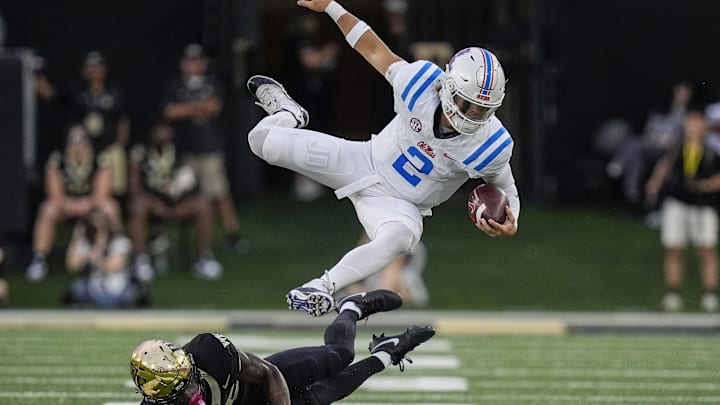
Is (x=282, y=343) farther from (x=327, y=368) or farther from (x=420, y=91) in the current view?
(x=420, y=91)

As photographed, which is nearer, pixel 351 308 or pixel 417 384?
pixel 351 308

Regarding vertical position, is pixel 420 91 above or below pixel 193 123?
below

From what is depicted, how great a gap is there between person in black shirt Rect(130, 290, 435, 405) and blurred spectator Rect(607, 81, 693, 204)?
682 centimetres

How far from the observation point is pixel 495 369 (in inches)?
378

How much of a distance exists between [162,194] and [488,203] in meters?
6.28

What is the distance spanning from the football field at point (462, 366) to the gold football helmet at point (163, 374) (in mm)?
2221

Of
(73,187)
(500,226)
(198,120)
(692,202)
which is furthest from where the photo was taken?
(198,120)

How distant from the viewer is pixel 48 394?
332 inches

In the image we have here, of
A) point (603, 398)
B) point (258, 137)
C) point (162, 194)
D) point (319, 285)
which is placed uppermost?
point (258, 137)

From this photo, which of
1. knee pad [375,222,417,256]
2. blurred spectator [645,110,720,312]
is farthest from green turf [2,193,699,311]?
knee pad [375,222,417,256]

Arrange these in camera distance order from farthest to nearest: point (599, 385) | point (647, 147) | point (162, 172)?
point (647, 147) < point (162, 172) < point (599, 385)

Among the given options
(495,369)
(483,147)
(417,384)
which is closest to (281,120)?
(483,147)

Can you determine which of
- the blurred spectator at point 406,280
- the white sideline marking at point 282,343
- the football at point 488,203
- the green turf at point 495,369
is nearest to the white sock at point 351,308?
the football at point 488,203

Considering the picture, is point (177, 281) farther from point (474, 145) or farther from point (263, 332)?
point (474, 145)
